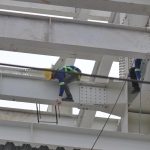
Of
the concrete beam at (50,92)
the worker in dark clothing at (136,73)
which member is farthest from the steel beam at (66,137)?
the worker in dark clothing at (136,73)

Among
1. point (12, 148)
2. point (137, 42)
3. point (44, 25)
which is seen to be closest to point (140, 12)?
point (137, 42)

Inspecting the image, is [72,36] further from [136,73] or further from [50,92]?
[136,73]

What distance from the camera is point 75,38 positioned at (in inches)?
416

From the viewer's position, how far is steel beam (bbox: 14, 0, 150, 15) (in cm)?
964

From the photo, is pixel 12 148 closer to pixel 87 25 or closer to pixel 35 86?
pixel 35 86

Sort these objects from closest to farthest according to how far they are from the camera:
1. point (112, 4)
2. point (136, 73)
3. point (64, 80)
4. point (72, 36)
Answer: point (112, 4)
point (72, 36)
point (64, 80)
point (136, 73)

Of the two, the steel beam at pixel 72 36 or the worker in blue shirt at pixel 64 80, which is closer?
the steel beam at pixel 72 36

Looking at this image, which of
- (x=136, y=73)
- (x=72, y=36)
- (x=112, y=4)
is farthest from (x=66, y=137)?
(x=112, y=4)

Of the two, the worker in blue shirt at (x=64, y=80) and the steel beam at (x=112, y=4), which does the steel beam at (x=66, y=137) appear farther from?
the steel beam at (x=112, y=4)

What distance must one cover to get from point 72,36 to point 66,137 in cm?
252

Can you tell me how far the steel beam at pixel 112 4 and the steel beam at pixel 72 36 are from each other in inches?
33.5

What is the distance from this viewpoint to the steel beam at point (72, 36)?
34.1 feet

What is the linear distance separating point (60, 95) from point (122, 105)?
179 centimetres

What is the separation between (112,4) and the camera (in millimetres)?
9711
